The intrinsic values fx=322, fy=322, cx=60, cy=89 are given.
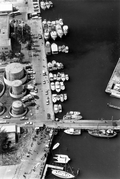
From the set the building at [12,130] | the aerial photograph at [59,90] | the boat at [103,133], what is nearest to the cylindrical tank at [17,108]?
the aerial photograph at [59,90]

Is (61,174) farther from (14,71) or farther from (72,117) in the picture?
(14,71)

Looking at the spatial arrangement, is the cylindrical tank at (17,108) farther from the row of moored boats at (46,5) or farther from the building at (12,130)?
the row of moored boats at (46,5)

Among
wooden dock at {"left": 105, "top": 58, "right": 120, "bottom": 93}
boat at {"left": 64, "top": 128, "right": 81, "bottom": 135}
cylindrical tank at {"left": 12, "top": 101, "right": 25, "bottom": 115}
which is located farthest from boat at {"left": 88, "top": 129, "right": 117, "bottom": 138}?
cylindrical tank at {"left": 12, "top": 101, "right": 25, "bottom": 115}

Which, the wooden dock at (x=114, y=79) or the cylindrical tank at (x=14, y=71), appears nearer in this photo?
the cylindrical tank at (x=14, y=71)

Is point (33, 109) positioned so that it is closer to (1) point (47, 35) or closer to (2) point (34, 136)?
(2) point (34, 136)

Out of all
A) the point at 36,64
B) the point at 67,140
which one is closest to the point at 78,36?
the point at 36,64

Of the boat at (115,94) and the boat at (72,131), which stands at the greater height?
the boat at (115,94)

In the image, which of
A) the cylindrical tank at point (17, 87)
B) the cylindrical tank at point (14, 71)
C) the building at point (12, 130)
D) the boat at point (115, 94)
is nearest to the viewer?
the building at point (12, 130)
